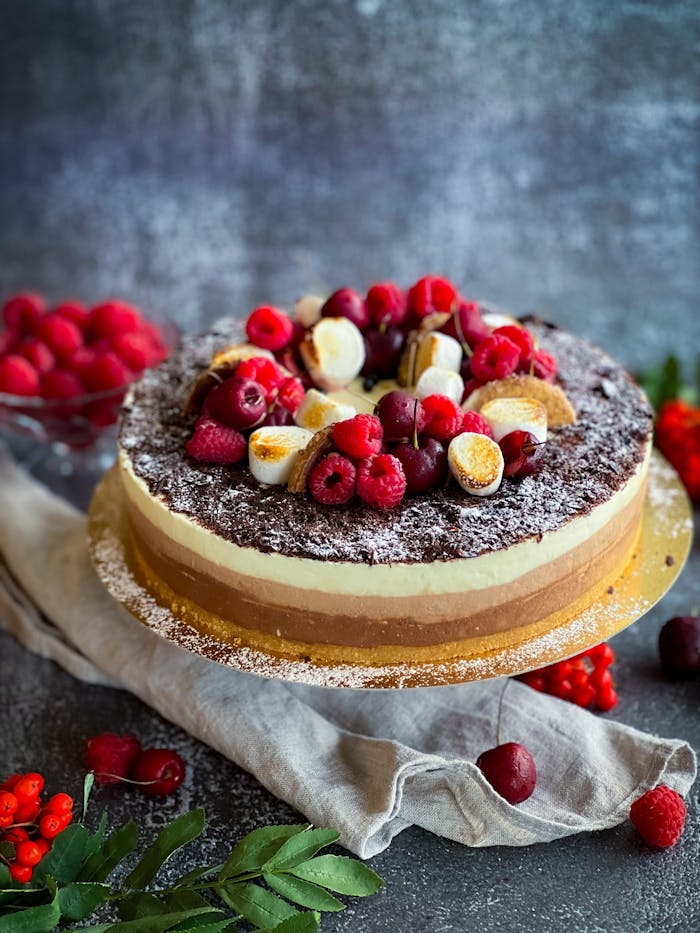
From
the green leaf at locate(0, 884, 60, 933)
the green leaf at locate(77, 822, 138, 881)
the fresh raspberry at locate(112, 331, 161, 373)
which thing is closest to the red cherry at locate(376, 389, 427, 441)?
the green leaf at locate(77, 822, 138, 881)

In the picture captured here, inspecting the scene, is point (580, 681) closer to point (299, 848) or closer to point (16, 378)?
point (299, 848)

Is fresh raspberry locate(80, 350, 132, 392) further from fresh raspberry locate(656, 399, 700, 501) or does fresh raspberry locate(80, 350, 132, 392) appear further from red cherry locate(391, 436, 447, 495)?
fresh raspberry locate(656, 399, 700, 501)

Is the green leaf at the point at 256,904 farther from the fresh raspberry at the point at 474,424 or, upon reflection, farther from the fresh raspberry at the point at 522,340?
the fresh raspberry at the point at 522,340

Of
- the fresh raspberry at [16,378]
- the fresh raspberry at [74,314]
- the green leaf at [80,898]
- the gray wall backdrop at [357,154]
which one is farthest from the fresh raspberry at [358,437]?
the gray wall backdrop at [357,154]

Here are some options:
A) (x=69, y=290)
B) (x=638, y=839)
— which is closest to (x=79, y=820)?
(x=638, y=839)

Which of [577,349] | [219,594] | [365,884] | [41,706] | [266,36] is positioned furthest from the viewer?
[266,36]

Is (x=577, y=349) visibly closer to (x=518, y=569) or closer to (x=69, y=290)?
(x=518, y=569)

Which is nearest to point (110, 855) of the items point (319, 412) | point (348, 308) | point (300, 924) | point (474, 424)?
point (300, 924)
